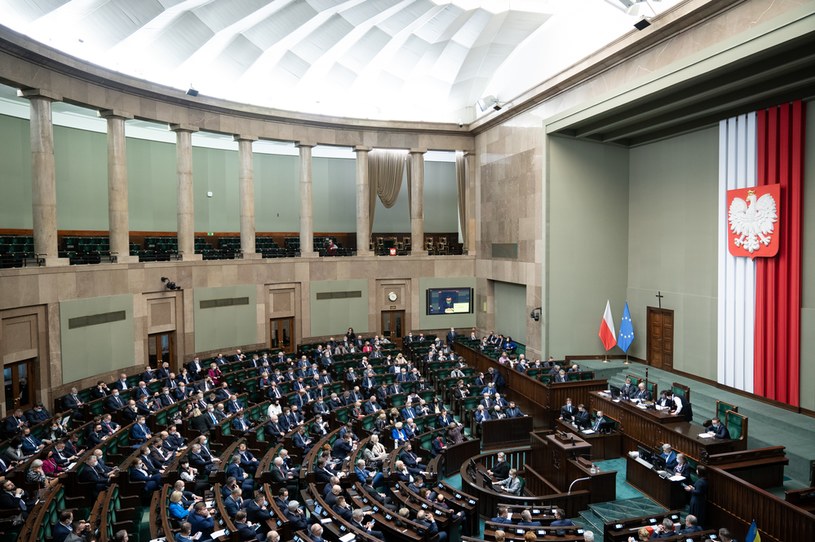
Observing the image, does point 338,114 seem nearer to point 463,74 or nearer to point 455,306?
point 463,74

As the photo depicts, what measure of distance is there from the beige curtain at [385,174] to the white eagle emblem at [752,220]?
14253 millimetres

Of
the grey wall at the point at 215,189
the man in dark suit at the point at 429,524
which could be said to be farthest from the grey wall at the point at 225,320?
the man in dark suit at the point at 429,524

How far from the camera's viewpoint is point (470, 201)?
957 inches

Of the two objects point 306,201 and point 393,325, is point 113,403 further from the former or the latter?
point 393,325

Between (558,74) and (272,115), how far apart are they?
1074 centimetres

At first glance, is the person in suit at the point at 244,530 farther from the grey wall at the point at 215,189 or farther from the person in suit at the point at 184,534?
the grey wall at the point at 215,189

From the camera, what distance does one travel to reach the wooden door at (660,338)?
1739 centimetres

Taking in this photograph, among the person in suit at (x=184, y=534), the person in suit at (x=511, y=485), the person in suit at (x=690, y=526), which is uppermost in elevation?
the person in suit at (x=184, y=534)

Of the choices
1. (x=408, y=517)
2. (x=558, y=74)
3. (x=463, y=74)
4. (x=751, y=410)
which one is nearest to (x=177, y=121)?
(x=463, y=74)

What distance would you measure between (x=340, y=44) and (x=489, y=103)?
6.06 m

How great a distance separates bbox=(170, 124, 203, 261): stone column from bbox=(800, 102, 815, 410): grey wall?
59.4 feet

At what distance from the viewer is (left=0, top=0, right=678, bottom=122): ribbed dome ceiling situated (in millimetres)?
15320

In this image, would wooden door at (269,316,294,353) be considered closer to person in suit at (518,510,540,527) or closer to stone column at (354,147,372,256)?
stone column at (354,147,372,256)

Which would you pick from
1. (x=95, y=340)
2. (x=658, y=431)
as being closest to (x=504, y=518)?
(x=658, y=431)
